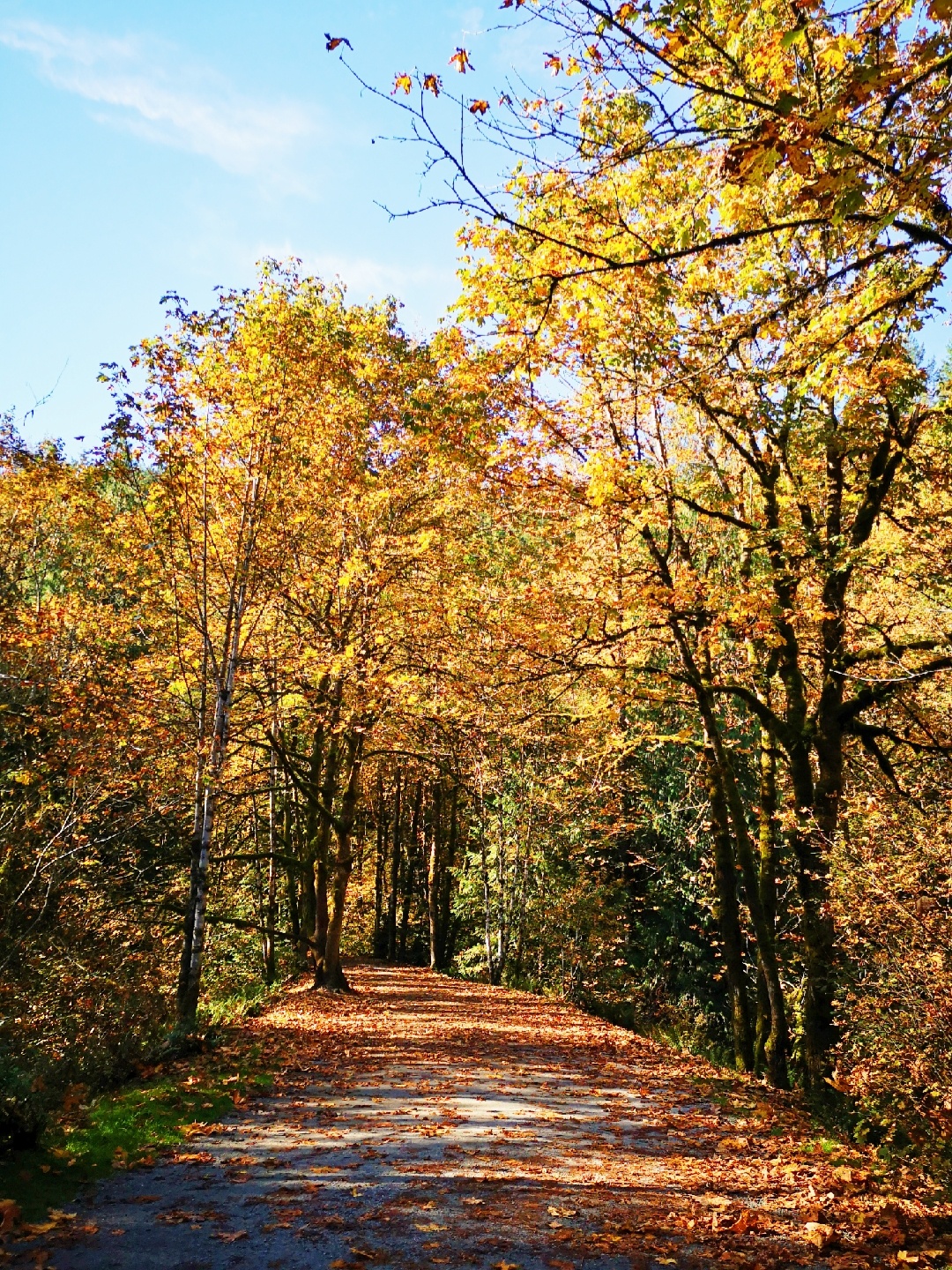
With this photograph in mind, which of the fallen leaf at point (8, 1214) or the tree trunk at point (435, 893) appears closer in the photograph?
the fallen leaf at point (8, 1214)

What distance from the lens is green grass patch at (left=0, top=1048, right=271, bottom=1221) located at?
477 centimetres

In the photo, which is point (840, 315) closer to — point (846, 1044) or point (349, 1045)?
point (846, 1044)

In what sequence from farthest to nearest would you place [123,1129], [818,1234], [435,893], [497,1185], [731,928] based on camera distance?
[435,893], [731,928], [123,1129], [497,1185], [818,1234]

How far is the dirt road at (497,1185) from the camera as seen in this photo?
14.1ft

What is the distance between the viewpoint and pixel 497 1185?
17.6ft

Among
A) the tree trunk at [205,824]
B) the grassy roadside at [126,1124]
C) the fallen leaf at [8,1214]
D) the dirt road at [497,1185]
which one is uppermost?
the tree trunk at [205,824]

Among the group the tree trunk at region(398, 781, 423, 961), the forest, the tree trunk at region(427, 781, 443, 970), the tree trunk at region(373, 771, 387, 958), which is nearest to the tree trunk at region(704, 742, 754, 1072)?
the forest

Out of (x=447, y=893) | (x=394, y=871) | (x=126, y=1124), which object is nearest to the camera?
(x=126, y=1124)

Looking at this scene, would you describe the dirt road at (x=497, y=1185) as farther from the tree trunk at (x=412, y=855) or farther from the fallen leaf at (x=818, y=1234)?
the tree trunk at (x=412, y=855)

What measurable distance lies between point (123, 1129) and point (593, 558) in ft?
26.7

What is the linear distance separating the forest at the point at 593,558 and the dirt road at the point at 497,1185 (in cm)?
112

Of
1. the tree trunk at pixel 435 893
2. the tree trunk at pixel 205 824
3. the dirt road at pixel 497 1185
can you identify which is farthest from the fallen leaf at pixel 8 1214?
the tree trunk at pixel 435 893

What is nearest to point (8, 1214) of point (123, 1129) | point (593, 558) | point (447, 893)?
point (123, 1129)

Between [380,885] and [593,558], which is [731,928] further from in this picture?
[380,885]
